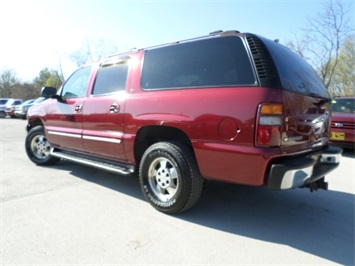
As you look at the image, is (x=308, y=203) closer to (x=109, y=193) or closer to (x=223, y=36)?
(x=223, y=36)

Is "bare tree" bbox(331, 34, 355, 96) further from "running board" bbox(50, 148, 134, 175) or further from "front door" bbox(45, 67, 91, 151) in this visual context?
"running board" bbox(50, 148, 134, 175)

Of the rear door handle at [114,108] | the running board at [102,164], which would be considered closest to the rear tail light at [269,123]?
the running board at [102,164]

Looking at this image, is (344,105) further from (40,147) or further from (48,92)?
(40,147)

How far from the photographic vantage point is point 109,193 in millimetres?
3807

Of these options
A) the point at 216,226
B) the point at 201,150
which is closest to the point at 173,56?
the point at 201,150

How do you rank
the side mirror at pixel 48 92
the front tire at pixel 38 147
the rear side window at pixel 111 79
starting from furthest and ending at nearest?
the front tire at pixel 38 147 → the side mirror at pixel 48 92 → the rear side window at pixel 111 79

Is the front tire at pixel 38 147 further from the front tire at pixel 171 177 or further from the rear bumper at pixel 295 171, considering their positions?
the rear bumper at pixel 295 171

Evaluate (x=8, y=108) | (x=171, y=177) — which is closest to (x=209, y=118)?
(x=171, y=177)

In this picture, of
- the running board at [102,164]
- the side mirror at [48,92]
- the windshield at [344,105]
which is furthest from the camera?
the windshield at [344,105]

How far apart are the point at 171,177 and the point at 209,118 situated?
860 mm

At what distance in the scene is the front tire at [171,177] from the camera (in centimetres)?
290

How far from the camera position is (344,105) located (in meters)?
7.59

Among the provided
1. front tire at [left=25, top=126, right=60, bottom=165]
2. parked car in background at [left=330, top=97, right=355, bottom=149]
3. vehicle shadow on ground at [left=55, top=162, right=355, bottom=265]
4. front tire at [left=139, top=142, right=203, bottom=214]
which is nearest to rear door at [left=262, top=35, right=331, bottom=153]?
vehicle shadow on ground at [left=55, top=162, right=355, bottom=265]

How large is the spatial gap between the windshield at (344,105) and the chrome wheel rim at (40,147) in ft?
23.8
